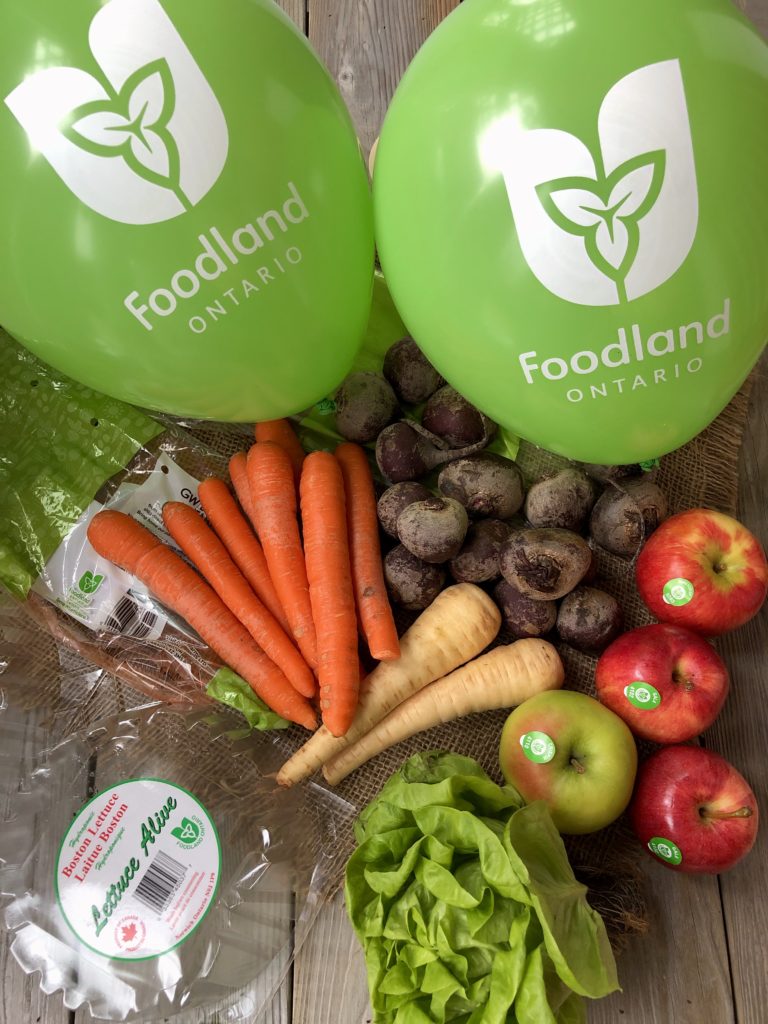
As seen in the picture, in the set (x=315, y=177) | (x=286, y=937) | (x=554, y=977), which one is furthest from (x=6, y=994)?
(x=315, y=177)

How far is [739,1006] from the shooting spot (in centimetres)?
113

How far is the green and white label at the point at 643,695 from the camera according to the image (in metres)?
1.08

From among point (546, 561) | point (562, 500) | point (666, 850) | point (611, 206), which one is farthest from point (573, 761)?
point (611, 206)

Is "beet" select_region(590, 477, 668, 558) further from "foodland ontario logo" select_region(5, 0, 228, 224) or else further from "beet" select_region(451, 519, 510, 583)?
"foodland ontario logo" select_region(5, 0, 228, 224)

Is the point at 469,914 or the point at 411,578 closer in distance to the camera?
the point at 469,914

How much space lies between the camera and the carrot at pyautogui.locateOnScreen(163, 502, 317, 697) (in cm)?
125

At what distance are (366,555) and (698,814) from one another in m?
0.61

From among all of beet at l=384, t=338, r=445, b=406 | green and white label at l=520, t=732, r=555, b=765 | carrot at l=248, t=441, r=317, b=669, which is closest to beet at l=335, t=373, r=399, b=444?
beet at l=384, t=338, r=445, b=406

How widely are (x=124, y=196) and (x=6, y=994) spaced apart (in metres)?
1.14

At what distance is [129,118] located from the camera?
82cm

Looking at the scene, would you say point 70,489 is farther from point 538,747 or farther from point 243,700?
point 538,747

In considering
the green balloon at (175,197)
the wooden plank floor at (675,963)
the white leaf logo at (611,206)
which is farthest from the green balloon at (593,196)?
the wooden plank floor at (675,963)

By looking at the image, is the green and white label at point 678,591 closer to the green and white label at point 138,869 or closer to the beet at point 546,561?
the beet at point 546,561

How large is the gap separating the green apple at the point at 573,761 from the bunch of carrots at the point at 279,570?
0.25m
